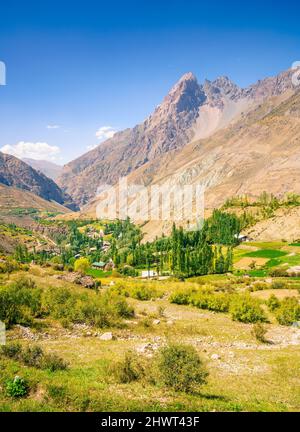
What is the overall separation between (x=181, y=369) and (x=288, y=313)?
2517 cm

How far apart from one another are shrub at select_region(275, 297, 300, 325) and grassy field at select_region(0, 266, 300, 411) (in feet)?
2.96

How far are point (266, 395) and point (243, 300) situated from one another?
76.1ft

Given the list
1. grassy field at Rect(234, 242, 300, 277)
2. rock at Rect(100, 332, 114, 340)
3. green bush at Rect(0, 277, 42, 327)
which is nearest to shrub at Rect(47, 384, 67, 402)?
rock at Rect(100, 332, 114, 340)

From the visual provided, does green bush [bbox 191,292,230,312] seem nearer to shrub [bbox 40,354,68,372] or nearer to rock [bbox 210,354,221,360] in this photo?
rock [bbox 210,354,221,360]

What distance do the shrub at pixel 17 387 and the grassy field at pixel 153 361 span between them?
0.22 m

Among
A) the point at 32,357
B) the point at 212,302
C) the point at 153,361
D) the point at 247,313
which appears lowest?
the point at 212,302

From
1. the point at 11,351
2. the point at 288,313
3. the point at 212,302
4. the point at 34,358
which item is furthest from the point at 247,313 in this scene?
the point at 11,351

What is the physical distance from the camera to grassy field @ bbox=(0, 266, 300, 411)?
13883 mm

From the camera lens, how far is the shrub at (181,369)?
15773 millimetres

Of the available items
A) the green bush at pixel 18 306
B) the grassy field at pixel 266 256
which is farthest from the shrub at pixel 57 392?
the grassy field at pixel 266 256

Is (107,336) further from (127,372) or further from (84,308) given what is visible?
(127,372)

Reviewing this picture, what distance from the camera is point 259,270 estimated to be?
290ft

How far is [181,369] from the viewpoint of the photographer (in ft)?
52.4
